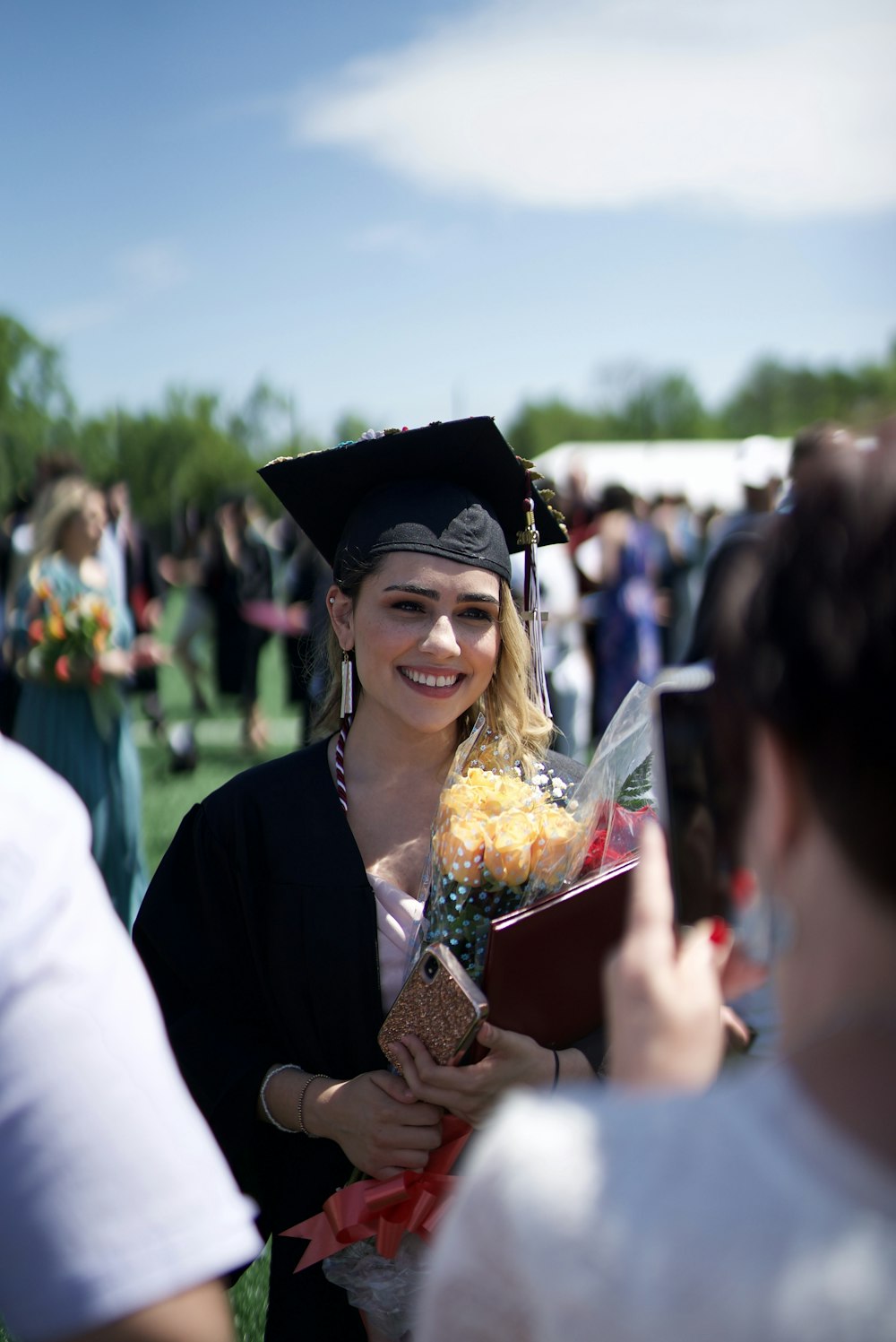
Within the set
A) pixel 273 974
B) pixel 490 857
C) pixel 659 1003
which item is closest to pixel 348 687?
pixel 273 974

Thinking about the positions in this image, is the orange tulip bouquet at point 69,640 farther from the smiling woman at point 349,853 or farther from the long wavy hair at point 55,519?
the smiling woman at point 349,853

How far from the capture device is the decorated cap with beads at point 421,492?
2320 mm

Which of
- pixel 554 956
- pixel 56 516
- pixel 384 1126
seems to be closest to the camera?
pixel 554 956

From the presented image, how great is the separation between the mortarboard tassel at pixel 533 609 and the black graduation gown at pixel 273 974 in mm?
503

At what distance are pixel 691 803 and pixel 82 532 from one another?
5.46m

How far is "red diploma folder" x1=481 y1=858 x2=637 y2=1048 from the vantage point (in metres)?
1.77

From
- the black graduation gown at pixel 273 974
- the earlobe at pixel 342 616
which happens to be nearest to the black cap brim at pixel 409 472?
the earlobe at pixel 342 616

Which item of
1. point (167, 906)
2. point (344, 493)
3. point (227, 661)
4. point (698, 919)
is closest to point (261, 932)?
point (167, 906)

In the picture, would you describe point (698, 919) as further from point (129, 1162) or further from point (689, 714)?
point (129, 1162)

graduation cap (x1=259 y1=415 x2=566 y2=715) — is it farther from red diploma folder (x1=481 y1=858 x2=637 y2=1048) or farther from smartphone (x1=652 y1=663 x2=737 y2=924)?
smartphone (x1=652 y1=663 x2=737 y2=924)

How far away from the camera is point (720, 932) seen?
123cm

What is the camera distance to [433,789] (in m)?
2.38

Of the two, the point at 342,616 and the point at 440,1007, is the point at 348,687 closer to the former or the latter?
the point at 342,616

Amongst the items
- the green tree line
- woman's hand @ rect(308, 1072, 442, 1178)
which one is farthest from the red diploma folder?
the green tree line
